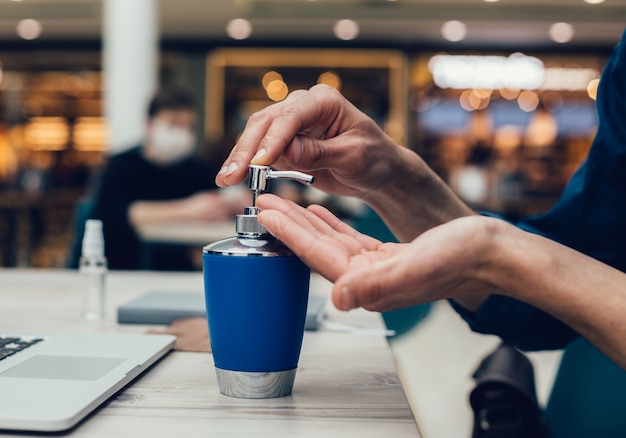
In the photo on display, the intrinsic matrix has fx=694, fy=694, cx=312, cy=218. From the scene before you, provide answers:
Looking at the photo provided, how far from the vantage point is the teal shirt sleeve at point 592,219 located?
973 mm

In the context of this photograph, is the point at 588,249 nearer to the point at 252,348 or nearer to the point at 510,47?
the point at 252,348

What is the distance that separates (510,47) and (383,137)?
8.23 meters

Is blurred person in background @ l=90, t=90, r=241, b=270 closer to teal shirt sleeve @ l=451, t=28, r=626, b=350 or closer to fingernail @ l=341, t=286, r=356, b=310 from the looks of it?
teal shirt sleeve @ l=451, t=28, r=626, b=350

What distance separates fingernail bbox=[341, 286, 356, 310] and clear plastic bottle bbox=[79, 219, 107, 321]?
62 centimetres

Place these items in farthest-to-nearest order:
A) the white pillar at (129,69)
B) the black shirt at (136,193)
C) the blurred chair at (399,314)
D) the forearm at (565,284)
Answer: the white pillar at (129,69) < the black shirt at (136,193) < the blurred chair at (399,314) < the forearm at (565,284)

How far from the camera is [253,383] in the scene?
63cm

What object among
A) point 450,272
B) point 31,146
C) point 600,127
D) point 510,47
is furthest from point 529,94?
point 450,272

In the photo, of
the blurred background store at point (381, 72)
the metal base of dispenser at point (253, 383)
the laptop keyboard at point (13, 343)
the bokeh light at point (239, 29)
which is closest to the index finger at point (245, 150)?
the metal base of dispenser at point (253, 383)

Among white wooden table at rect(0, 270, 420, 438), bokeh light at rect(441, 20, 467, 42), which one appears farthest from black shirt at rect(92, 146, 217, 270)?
bokeh light at rect(441, 20, 467, 42)

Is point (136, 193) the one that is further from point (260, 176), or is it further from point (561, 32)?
point (561, 32)

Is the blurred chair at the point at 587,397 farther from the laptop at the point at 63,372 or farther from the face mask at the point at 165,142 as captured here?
the face mask at the point at 165,142

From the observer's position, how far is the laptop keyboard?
72 cm

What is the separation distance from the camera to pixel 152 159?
12.5ft

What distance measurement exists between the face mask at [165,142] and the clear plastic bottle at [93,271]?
9.12 ft
